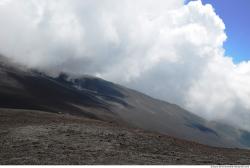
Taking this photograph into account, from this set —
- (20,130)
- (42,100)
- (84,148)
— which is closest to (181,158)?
(84,148)

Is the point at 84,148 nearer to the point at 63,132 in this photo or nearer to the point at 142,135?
the point at 63,132

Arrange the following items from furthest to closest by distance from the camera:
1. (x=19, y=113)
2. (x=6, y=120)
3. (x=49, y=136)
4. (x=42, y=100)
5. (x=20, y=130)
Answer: (x=42, y=100)
(x=19, y=113)
(x=6, y=120)
(x=20, y=130)
(x=49, y=136)

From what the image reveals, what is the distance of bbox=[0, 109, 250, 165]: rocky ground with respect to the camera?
2538 cm

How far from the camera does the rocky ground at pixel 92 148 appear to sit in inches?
999

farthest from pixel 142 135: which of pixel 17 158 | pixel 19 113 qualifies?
pixel 19 113

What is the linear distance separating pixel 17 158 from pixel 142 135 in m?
15.7

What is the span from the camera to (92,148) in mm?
29406

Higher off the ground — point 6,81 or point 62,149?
point 6,81

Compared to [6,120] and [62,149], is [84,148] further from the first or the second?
[6,120]

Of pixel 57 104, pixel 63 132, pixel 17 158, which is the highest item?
pixel 57 104

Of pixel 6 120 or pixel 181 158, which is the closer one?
pixel 181 158

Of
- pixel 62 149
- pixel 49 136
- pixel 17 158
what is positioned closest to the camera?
pixel 17 158

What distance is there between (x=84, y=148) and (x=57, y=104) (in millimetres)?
152736

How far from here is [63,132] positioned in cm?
3566
